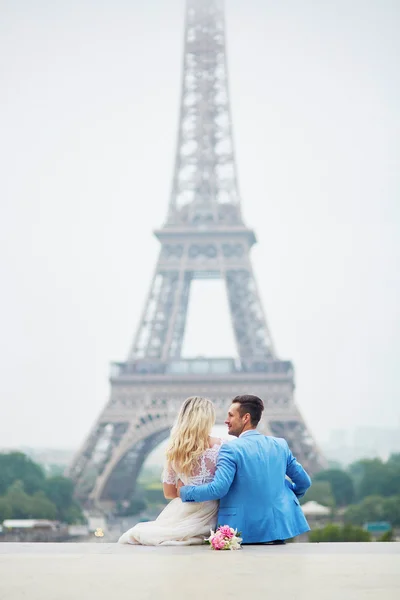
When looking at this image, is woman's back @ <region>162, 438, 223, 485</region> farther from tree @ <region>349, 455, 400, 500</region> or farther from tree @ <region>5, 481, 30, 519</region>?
tree @ <region>349, 455, 400, 500</region>

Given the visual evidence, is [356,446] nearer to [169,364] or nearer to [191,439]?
[169,364]

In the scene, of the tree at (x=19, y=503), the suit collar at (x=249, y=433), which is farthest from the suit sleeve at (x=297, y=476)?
the tree at (x=19, y=503)

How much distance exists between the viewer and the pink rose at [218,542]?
15.6 feet

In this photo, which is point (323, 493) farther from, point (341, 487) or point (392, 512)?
point (392, 512)

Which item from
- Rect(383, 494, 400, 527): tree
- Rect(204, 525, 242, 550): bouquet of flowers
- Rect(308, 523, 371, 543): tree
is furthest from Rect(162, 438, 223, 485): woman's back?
Rect(383, 494, 400, 527): tree

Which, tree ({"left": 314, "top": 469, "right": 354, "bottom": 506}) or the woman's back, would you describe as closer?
the woman's back

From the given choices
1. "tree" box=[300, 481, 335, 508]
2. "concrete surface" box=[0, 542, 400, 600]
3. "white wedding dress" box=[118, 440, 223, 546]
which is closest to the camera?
"concrete surface" box=[0, 542, 400, 600]

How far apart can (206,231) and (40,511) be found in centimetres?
1064

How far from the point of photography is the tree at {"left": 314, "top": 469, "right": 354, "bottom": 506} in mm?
33559

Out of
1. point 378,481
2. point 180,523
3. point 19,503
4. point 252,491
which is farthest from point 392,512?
point 252,491

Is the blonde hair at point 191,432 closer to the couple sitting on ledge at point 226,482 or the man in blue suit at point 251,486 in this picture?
the couple sitting on ledge at point 226,482

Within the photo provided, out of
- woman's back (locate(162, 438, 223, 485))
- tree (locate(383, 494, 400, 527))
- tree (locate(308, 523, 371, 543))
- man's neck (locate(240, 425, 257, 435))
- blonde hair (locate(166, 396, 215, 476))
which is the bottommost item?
woman's back (locate(162, 438, 223, 485))

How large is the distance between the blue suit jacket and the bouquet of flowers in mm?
171

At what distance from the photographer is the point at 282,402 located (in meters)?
30.2
